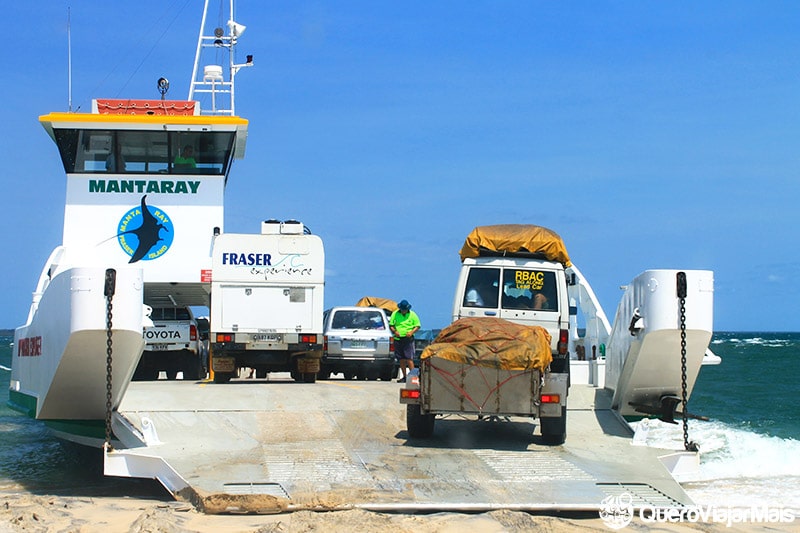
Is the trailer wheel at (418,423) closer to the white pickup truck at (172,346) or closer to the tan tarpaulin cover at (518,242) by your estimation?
the tan tarpaulin cover at (518,242)

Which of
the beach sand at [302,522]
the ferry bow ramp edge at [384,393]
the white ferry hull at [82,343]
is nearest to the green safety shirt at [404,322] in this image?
the ferry bow ramp edge at [384,393]

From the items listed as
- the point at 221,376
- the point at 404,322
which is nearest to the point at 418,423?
the point at 404,322

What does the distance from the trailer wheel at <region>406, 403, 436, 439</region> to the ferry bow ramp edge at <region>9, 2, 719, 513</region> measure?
3 centimetres

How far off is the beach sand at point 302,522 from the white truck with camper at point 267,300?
26.4 feet

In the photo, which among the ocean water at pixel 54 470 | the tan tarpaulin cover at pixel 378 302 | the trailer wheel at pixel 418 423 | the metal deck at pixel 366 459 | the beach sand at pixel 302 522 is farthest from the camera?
the tan tarpaulin cover at pixel 378 302

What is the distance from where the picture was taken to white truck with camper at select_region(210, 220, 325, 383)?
16547 millimetres

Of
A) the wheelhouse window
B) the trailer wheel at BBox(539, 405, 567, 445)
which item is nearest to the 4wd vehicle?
the wheelhouse window

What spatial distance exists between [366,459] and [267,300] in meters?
7.78

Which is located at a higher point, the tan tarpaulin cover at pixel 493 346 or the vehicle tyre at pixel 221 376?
the tan tarpaulin cover at pixel 493 346

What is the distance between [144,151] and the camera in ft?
56.1

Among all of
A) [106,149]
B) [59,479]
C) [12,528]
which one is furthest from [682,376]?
[106,149]

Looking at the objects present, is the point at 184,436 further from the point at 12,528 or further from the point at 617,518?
the point at 617,518

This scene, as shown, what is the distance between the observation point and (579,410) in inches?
476

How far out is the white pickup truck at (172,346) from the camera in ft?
60.8
